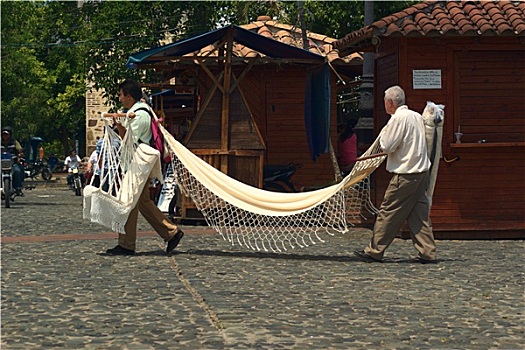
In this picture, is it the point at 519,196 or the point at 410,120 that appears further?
the point at 519,196

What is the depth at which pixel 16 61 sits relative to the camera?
60.1m

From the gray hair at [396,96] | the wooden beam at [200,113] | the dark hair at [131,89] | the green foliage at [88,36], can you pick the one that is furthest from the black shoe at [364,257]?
the green foliage at [88,36]

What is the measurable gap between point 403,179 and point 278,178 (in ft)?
24.4

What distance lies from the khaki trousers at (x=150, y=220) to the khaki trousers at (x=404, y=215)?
7.41ft

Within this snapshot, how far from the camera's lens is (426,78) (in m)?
15.6

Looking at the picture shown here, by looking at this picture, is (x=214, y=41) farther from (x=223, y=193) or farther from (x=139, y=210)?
(x=139, y=210)

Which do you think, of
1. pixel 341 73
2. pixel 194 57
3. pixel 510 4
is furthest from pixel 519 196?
pixel 341 73

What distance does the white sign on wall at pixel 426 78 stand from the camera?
612 inches

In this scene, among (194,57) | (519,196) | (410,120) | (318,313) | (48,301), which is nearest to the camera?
(318,313)

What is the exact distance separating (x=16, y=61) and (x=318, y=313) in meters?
53.7

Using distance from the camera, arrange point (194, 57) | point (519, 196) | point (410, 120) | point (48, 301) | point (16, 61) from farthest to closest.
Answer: point (16, 61) → point (194, 57) → point (519, 196) → point (410, 120) → point (48, 301)

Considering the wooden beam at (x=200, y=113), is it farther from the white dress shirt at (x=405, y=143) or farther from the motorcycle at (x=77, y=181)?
the motorcycle at (x=77, y=181)

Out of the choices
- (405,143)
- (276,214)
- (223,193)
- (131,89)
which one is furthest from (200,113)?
(405,143)

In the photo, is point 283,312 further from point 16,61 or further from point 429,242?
point 16,61
